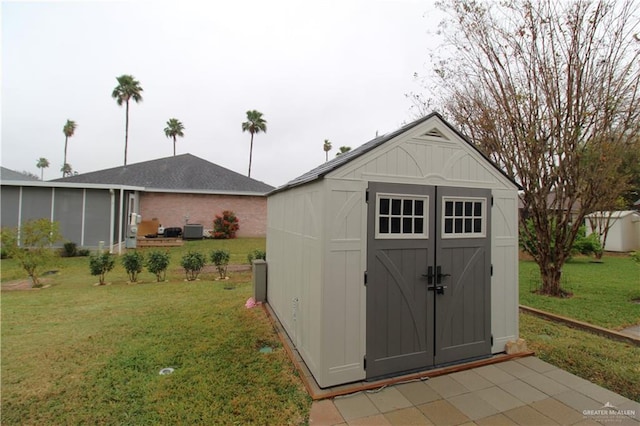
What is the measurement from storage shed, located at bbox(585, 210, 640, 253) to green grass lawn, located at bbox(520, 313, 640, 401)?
14.9 meters

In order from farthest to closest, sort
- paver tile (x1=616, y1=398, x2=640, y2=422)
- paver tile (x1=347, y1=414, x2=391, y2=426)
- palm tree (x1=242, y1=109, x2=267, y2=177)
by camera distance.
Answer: palm tree (x1=242, y1=109, x2=267, y2=177), paver tile (x1=616, y1=398, x2=640, y2=422), paver tile (x1=347, y1=414, x2=391, y2=426)

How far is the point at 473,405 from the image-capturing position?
2979mm

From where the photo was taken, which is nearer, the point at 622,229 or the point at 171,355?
the point at 171,355

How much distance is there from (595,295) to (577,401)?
5976 mm

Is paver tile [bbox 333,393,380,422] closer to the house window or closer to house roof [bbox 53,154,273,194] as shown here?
the house window

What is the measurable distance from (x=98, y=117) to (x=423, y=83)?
29.1 meters

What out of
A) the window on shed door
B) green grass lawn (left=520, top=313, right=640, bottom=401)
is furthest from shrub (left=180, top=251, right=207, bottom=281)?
green grass lawn (left=520, top=313, right=640, bottom=401)

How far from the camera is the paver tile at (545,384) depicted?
3.26m

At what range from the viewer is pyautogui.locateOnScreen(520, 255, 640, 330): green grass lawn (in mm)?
5703

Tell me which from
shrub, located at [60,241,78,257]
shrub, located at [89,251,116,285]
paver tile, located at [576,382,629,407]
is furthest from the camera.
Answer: shrub, located at [60,241,78,257]

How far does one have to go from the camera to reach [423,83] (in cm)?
907

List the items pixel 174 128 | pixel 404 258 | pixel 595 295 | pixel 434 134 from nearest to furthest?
pixel 404 258 < pixel 434 134 < pixel 595 295 < pixel 174 128

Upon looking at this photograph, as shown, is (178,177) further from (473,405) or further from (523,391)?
(523,391)

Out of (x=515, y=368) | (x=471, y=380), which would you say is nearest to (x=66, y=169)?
(x=471, y=380)
